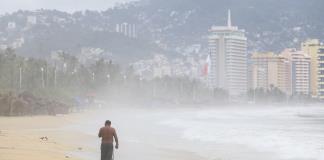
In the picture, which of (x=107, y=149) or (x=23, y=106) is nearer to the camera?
(x=107, y=149)

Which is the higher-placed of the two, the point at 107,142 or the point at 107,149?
the point at 107,142

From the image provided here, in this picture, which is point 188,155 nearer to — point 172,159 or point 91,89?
point 172,159

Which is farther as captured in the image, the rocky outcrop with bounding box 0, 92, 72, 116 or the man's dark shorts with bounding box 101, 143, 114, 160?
the rocky outcrop with bounding box 0, 92, 72, 116

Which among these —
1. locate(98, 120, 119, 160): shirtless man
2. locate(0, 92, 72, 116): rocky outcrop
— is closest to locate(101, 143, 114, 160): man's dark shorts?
locate(98, 120, 119, 160): shirtless man

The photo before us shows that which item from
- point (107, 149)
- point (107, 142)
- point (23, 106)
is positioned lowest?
point (23, 106)

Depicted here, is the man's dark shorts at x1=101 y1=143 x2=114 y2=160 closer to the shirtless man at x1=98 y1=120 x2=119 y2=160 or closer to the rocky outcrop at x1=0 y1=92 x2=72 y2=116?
the shirtless man at x1=98 y1=120 x2=119 y2=160

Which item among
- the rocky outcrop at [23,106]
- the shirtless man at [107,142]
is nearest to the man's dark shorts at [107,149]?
the shirtless man at [107,142]

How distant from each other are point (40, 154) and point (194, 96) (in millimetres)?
166538

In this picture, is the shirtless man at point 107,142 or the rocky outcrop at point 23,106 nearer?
the shirtless man at point 107,142

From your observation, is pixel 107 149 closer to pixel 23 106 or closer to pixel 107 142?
pixel 107 142

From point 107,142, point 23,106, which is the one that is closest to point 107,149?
point 107,142

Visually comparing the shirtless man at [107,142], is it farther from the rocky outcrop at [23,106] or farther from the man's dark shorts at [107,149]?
the rocky outcrop at [23,106]

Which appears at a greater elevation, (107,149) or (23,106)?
(107,149)

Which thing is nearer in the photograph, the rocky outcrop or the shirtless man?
the shirtless man
